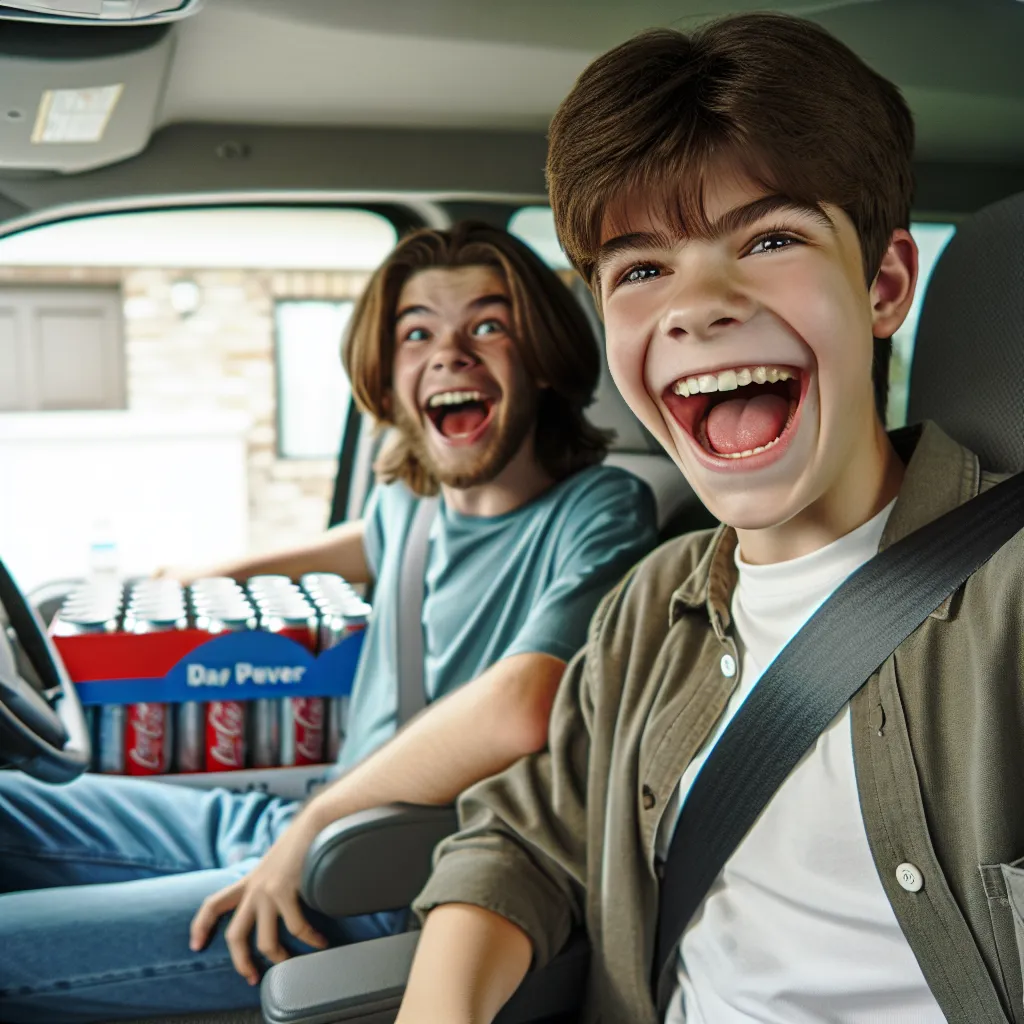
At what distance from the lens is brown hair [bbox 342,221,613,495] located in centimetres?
156

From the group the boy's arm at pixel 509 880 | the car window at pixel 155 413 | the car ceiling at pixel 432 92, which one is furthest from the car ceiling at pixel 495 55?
the car window at pixel 155 413

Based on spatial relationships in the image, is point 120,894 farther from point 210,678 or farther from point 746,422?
point 746,422

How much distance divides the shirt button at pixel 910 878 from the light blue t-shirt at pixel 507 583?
543mm

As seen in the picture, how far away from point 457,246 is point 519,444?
0.30 m

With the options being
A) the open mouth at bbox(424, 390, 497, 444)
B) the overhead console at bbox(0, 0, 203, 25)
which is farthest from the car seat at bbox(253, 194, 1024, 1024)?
the overhead console at bbox(0, 0, 203, 25)

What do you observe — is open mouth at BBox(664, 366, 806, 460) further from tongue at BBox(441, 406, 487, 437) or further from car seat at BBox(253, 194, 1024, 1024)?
tongue at BBox(441, 406, 487, 437)

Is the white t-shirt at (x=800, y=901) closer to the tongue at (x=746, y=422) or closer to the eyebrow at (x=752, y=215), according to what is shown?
the tongue at (x=746, y=422)

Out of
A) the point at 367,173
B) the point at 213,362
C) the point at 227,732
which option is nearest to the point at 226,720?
the point at 227,732

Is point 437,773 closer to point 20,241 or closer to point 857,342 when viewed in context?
point 857,342

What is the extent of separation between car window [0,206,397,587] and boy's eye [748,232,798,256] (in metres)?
2.62

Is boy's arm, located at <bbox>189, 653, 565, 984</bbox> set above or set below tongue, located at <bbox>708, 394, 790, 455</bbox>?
below

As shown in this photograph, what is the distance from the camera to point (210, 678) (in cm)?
163

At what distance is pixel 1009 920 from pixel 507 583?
847mm

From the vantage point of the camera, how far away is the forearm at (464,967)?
0.98 metres
